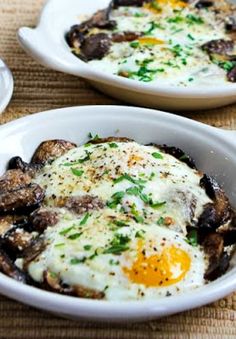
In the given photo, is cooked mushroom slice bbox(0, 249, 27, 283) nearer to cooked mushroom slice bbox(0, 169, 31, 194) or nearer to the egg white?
the egg white

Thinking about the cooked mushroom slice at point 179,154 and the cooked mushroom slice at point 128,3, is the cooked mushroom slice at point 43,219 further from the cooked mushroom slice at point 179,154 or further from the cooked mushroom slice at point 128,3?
the cooked mushroom slice at point 128,3

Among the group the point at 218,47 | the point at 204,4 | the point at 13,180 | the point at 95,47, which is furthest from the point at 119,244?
the point at 204,4

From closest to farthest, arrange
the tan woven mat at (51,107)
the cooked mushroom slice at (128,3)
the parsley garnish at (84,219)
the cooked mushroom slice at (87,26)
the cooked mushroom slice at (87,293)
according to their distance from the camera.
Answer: the cooked mushroom slice at (87,293)
the tan woven mat at (51,107)
the parsley garnish at (84,219)
the cooked mushroom slice at (87,26)
the cooked mushroom slice at (128,3)

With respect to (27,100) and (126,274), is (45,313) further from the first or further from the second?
(27,100)

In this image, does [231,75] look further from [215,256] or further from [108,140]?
[215,256]

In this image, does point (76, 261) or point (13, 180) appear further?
point (13, 180)

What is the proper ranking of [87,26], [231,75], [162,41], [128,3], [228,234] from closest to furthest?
[228,234], [231,75], [162,41], [87,26], [128,3]

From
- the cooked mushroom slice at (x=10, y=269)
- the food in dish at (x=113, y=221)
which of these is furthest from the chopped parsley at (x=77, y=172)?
the cooked mushroom slice at (x=10, y=269)
